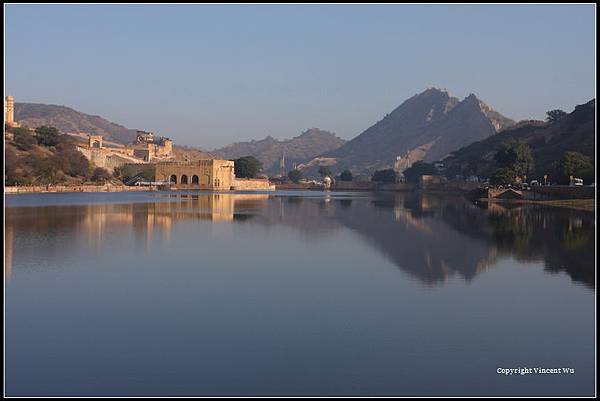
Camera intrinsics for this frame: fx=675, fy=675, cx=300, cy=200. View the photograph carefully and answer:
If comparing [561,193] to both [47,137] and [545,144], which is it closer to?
[545,144]

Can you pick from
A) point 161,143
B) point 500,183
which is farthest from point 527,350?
point 161,143

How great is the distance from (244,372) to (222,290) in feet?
20.0

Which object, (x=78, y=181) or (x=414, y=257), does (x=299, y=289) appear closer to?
(x=414, y=257)

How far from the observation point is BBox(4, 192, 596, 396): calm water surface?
9.03 m

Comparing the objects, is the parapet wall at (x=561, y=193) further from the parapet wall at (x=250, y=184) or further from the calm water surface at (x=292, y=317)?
the parapet wall at (x=250, y=184)

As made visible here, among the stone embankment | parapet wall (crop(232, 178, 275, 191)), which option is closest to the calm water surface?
the stone embankment

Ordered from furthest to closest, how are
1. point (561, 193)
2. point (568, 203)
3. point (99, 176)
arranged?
point (99, 176), point (561, 193), point (568, 203)

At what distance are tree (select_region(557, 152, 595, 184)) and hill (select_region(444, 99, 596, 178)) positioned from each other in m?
8.85

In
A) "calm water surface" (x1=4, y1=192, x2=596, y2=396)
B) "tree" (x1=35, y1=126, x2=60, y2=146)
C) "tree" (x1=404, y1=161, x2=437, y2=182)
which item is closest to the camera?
"calm water surface" (x1=4, y1=192, x2=596, y2=396)

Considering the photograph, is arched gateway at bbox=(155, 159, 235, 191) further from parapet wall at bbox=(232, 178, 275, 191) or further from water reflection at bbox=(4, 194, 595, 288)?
water reflection at bbox=(4, 194, 595, 288)

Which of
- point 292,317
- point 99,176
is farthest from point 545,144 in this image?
point 292,317

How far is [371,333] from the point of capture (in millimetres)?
11398

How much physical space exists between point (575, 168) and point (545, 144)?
5114 centimetres

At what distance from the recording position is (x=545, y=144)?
111312mm
